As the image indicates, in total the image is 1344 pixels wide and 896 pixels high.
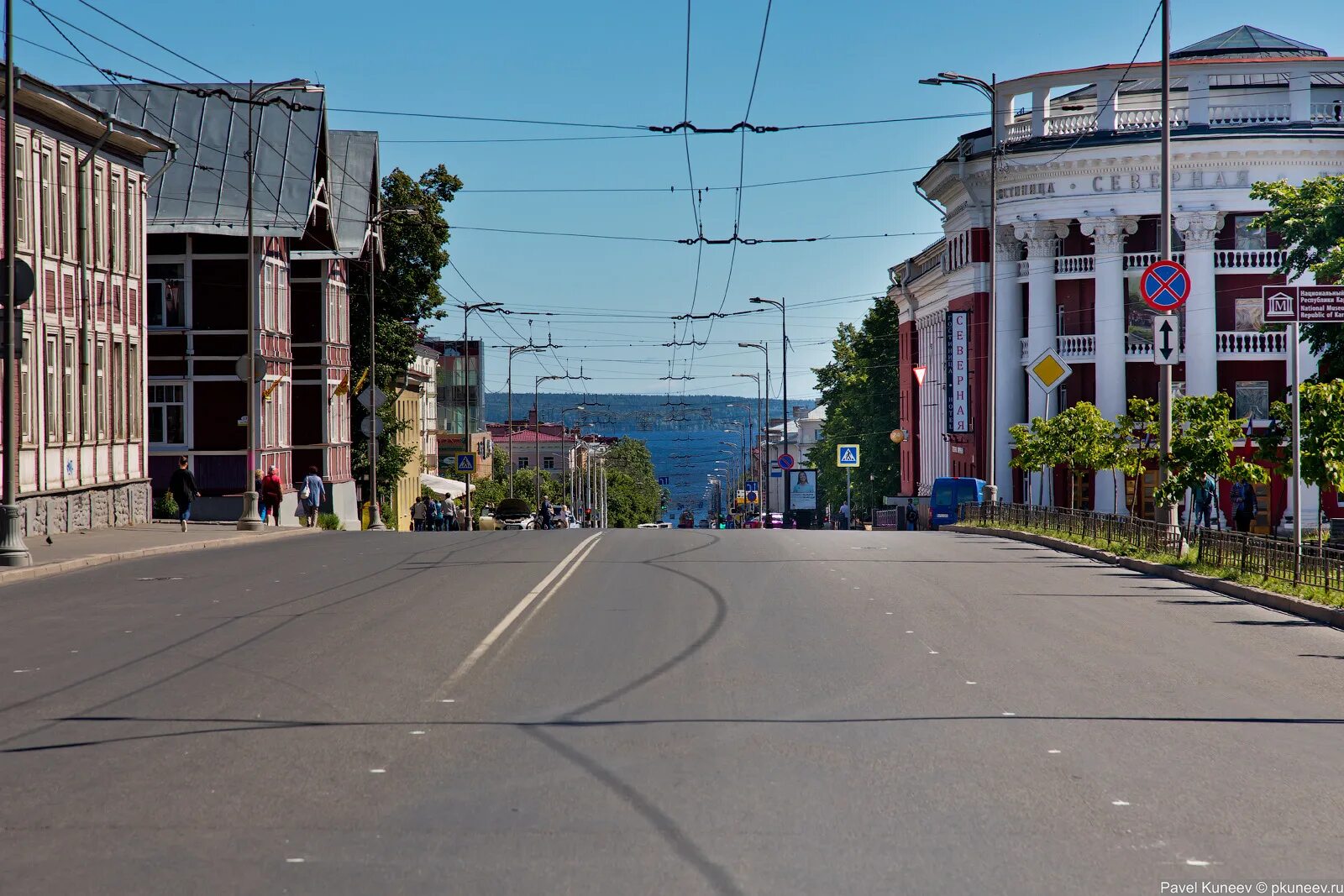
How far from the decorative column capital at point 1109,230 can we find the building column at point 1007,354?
363cm

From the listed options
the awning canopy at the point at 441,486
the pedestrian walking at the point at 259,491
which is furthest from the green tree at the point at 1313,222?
the awning canopy at the point at 441,486

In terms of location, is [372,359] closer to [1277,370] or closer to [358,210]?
[358,210]

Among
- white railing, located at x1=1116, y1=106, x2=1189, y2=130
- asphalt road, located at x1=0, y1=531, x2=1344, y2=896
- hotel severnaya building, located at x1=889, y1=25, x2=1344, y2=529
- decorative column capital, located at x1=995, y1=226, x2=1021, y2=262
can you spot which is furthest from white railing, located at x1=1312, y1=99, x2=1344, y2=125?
asphalt road, located at x1=0, y1=531, x2=1344, y2=896

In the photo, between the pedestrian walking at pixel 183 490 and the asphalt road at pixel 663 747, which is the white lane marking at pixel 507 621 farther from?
the pedestrian walking at pixel 183 490

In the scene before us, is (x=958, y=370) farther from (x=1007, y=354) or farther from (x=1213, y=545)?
(x=1213, y=545)

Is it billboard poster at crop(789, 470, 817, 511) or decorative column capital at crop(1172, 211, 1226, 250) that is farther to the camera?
billboard poster at crop(789, 470, 817, 511)

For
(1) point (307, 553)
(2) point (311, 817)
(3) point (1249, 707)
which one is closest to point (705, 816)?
(2) point (311, 817)

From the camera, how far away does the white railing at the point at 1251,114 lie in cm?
5722

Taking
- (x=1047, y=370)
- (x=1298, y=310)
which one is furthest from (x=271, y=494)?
(x=1298, y=310)

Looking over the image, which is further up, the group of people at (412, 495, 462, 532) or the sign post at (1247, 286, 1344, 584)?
the sign post at (1247, 286, 1344, 584)

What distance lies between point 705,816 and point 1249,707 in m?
5.05

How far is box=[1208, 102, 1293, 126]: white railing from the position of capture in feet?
188

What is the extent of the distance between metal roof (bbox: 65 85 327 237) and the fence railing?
2691 cm

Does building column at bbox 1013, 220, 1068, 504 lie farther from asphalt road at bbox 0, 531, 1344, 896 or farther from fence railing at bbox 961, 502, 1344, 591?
asphalt road at bbox 0, 531, 1344, 896
